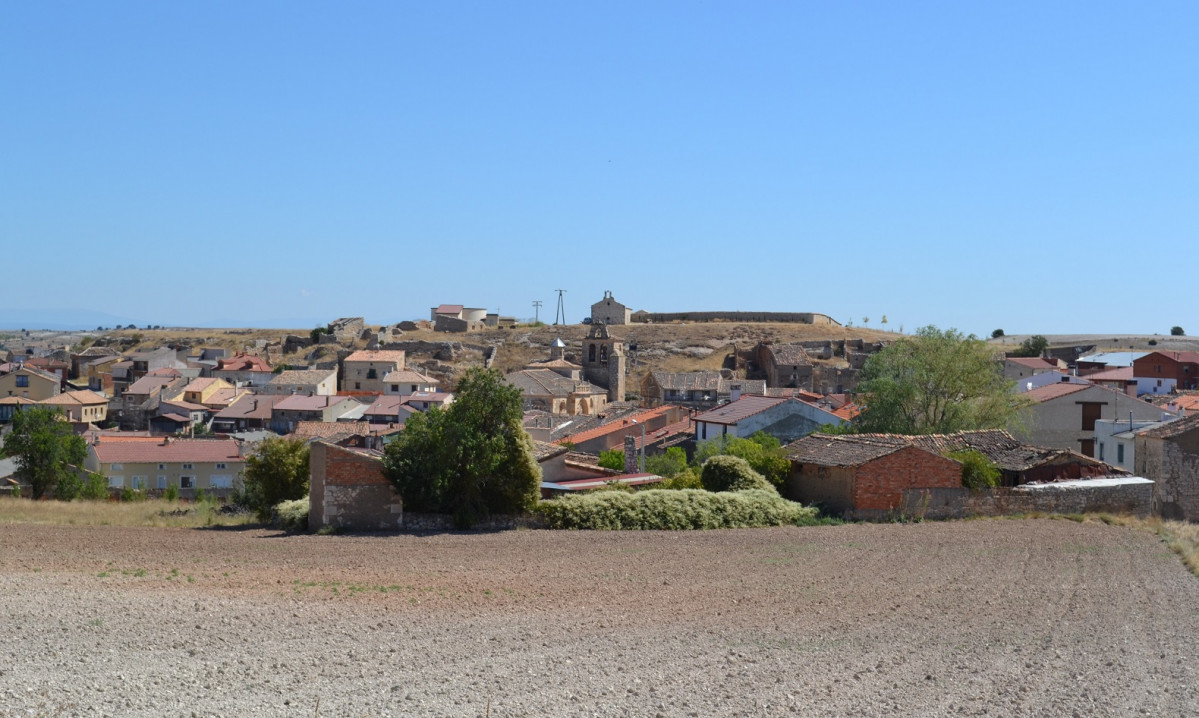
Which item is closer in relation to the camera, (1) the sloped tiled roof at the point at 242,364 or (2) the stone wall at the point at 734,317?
(1) the sloped tiled roof at the point at 242,364

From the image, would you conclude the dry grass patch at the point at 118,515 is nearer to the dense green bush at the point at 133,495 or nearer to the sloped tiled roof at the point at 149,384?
the dense green bush at the point at 133,495

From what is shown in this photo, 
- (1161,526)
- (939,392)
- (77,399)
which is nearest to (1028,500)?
(1161,526)

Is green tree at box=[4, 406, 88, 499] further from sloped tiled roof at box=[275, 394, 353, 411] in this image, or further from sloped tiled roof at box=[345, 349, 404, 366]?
sloped tiled roof at box=[345, 349, 404, 366]

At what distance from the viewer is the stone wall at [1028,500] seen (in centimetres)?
3178

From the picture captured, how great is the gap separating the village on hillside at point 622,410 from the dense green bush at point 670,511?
212 cm

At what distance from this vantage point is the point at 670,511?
29828 millimetres

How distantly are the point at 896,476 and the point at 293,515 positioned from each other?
52.5 feet

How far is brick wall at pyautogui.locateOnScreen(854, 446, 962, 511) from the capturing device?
31.4 m

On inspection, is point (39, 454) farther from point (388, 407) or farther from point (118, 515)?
point (388, 407)

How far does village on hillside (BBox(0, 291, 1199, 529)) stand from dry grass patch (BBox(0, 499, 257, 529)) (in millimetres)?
4513

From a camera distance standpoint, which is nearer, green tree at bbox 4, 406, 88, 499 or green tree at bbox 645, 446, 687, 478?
green tree at bbox 645, 446, 687, 478

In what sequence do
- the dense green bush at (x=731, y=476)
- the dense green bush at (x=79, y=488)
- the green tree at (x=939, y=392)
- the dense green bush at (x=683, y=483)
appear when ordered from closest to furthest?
the dense green bush at (x=731, y=476) → the dense green bush at (x=683, y=483) → the green tree at (x=939, y=392) → the dense green bush at (x=79, y=488)

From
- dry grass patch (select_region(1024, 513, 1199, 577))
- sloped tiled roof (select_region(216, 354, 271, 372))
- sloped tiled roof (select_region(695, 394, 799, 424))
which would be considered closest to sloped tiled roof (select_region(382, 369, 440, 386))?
sloped tiled roof (select_region(216, 354, 271, 372))

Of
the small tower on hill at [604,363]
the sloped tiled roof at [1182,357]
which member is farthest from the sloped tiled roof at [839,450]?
the sloped tiled roof at [1182,357]
